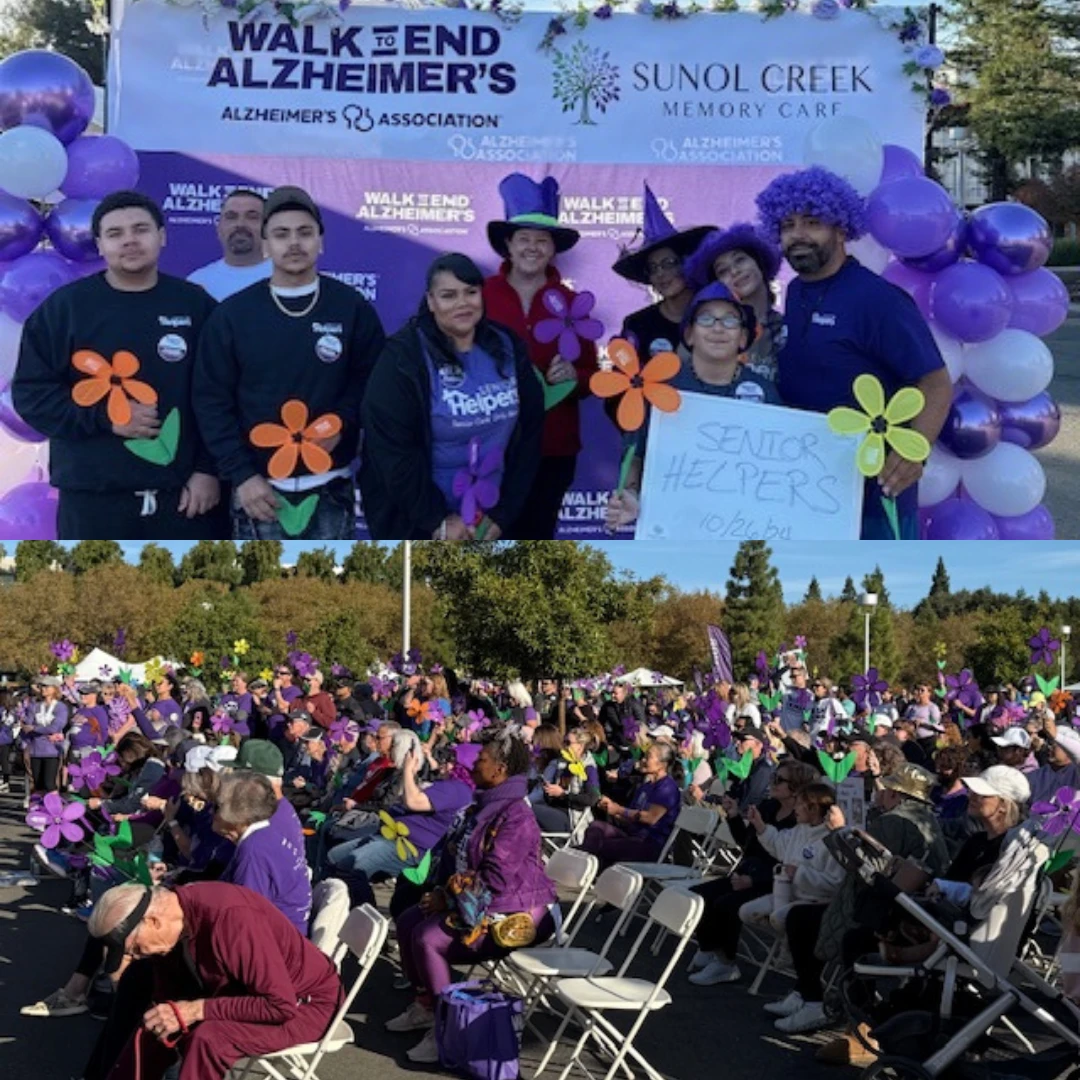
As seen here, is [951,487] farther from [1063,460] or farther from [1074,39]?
[1074,39]

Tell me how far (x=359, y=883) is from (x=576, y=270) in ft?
16.0

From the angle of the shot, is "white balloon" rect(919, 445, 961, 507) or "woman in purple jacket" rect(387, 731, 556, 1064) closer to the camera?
"woman in purple jacket" rect(387, 731, 556, 1064)

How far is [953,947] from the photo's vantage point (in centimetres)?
599

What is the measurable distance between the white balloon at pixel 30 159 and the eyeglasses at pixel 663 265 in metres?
3.87

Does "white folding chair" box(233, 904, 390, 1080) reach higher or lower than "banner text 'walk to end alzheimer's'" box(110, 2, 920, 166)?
lower

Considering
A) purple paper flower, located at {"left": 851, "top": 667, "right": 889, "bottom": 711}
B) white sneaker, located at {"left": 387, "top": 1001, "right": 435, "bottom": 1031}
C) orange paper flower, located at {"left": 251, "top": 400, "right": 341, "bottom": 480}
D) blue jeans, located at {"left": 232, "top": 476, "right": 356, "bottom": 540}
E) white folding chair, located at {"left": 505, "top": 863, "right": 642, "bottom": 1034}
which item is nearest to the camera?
white folding chair, located at {"left": 505, "top": 863, "right": 642, "bottom": 1034}

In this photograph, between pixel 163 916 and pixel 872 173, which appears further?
pixel 872 173

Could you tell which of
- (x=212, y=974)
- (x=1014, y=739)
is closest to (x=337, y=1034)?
(x=212, y=974)

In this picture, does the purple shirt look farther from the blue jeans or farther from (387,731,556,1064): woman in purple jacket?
the blue jeans

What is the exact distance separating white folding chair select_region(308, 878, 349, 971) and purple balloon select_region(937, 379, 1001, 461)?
21.9ft

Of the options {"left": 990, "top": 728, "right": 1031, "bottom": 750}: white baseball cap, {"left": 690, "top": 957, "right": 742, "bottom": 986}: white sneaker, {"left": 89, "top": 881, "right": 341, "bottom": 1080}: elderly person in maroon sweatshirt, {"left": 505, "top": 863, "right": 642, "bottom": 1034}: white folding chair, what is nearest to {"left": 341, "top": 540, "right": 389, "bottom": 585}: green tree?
{"left": 990, "top": 728, "right": 1031, "bottom": 750}: white baseball cap

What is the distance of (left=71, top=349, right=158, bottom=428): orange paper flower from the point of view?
11.6 m

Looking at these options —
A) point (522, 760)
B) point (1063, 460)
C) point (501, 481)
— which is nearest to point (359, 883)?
point (522, 760)

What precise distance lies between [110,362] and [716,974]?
5748 millimetres
